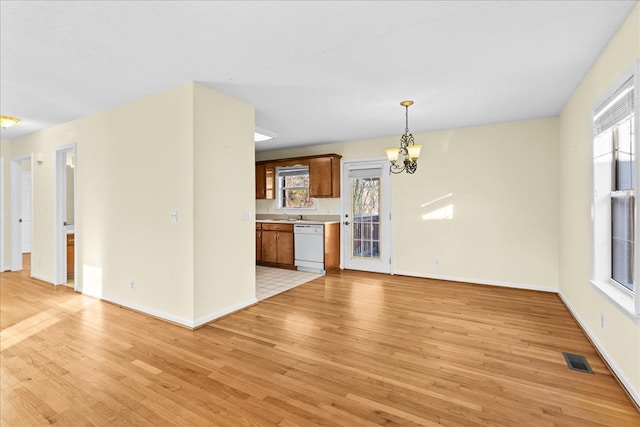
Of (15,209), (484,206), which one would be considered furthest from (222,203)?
(15,209)

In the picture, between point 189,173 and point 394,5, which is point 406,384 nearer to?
point 394,5

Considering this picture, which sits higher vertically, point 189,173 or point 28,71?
point 28,71

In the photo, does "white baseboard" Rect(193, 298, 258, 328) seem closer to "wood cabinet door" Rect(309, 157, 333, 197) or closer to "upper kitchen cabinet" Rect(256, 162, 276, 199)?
"wood cabinet door" Rect(309, 157, 333, 197)

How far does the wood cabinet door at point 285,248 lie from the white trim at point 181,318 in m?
2.13

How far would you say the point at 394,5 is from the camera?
6.48 ft

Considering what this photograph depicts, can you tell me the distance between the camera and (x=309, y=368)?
2385mm

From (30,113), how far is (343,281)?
5.03 metres

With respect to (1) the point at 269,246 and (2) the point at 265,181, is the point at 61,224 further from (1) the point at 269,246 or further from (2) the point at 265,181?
(2) the point at 265,181

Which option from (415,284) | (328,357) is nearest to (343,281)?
(415,284)

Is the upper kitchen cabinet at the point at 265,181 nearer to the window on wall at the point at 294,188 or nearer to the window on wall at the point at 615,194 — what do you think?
the window on wall at the point at 294,188

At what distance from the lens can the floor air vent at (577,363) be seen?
235 cm

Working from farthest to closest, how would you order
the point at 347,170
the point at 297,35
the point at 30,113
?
1. the point at 347,170
2. the point at 30,113
3. the point at 297,35

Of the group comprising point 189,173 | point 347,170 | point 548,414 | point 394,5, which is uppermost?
point 394,5

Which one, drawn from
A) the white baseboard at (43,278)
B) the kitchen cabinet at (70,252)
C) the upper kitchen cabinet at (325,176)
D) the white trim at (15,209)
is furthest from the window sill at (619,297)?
the white trim at (15,209)
